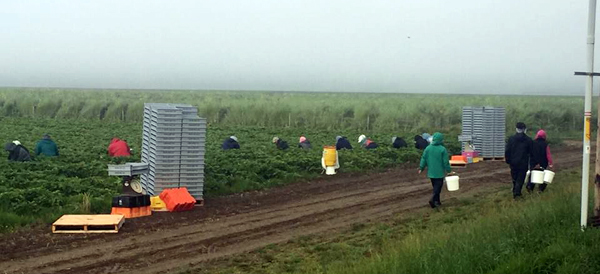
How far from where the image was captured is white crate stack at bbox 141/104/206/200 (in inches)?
628

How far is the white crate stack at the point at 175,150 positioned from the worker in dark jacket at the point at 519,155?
647cm

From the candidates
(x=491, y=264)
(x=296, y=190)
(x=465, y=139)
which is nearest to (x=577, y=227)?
(x=491, y=264)

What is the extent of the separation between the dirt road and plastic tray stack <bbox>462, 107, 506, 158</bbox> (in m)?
5.53

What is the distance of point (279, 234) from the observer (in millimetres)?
12828

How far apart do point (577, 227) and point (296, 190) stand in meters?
9.55

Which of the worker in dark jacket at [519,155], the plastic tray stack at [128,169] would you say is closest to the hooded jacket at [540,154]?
the worker in dark jacket at [519,155]

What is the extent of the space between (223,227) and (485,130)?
14516mm

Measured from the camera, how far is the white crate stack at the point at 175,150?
1595 cm

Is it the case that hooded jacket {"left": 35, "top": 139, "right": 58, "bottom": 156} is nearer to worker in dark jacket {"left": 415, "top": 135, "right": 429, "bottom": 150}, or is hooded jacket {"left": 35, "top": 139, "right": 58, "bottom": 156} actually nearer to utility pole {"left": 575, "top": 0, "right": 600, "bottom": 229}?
worker in dark jacket {"left": 415, "top": 135, "right": 429, "bottom": 150}

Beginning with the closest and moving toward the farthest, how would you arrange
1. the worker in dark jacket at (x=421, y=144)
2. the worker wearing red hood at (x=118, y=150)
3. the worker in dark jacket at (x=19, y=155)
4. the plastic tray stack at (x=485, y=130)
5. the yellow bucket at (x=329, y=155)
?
the worker in dark jacket at (x=19, y=155) < the yellow bucket at (x=329, y=155) < the worker wearing red hood at (x=118, y=150) < the plastic tray stack at (x=485, y=130) < the worker in dark jacket at (x=421, y=144)

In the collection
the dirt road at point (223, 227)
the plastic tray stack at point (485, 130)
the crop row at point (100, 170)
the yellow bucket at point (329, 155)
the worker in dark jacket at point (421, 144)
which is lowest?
the dirt road at point (223, 227)

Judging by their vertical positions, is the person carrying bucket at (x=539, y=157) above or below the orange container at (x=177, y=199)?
above

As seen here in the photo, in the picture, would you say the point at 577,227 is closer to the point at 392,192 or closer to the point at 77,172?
the point at 392,192

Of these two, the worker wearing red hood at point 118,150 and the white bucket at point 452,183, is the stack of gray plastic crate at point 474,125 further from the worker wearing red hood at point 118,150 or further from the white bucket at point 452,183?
the worker wearing red hood at point 118,150
